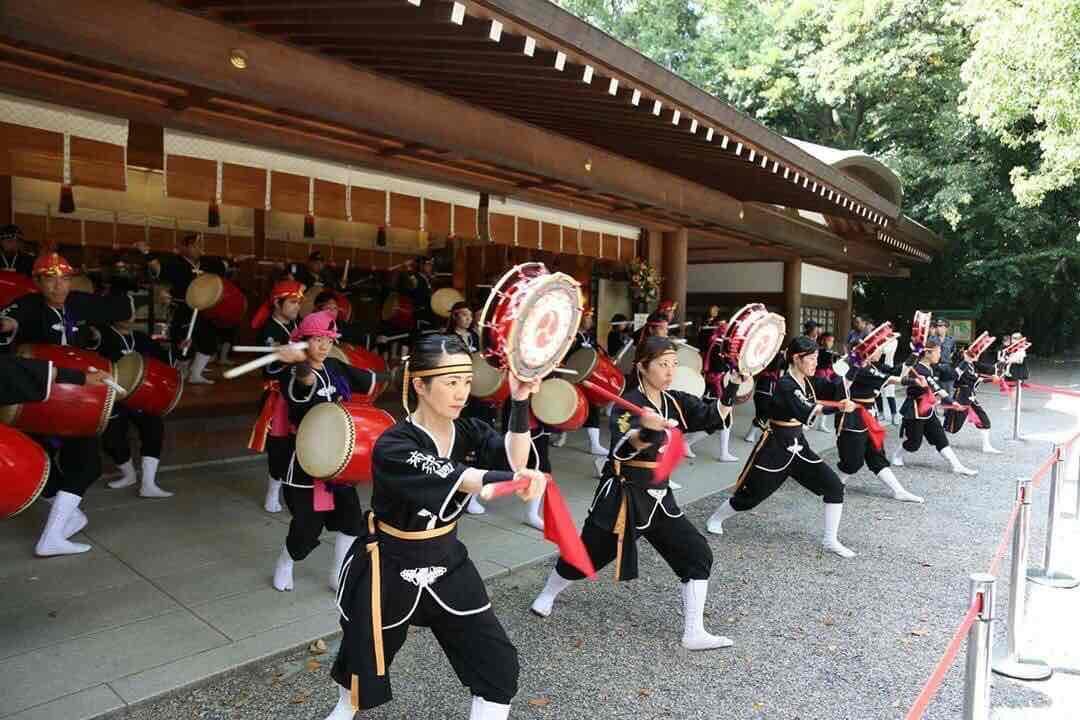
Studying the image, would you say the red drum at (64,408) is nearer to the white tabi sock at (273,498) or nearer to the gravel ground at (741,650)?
the white tabi sock at (273,498)

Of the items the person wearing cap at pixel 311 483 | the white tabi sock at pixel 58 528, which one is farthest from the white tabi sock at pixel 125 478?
the person wearing cap at pixel 311 483

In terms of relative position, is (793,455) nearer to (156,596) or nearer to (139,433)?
(156,596)

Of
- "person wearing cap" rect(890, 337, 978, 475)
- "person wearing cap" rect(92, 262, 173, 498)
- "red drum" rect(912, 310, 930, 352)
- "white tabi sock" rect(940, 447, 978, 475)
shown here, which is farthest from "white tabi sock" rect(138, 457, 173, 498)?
"white tabi sock" rect(940, 447, 978, 475)

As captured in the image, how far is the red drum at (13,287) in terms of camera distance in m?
4.30

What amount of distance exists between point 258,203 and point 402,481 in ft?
13.2

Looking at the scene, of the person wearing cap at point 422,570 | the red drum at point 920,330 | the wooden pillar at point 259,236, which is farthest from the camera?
the wooden pillar at point 259,236

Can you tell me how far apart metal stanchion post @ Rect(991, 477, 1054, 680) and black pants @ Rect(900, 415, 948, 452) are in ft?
15.3

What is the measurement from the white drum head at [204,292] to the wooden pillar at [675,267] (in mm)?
5596

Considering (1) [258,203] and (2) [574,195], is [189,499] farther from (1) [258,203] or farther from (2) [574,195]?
(2) [574,195]

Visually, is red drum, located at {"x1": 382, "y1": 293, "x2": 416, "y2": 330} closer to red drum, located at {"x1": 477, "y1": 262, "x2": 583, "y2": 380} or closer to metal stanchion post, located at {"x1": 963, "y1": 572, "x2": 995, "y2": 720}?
red drum, located at {"x1": 477, "y1": 262, "x2": 583, "y2": 380}

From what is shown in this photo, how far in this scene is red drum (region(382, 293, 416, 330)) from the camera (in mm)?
9016

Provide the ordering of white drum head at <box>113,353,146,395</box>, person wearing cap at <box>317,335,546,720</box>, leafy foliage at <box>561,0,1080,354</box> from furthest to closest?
leafy foliage at <box>561,0,1080,354</box> < white drum head at <box>113,353,146,395</box> < person wearing cap at <box>317,335,546,720</box>

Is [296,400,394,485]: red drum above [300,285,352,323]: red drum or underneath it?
underneath

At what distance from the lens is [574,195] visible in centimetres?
786
